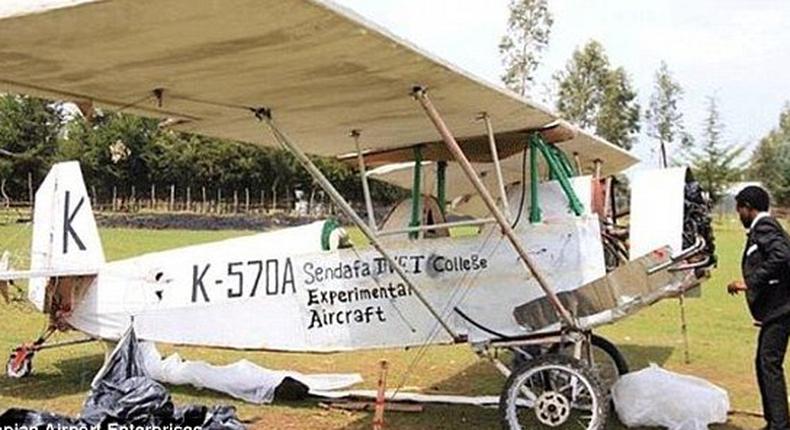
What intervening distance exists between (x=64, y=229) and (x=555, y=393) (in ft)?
17.7

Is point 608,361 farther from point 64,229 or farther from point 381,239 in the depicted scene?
point 64,229

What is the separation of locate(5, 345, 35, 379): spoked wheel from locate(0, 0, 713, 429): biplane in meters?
0.02

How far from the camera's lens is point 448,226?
7.06 m

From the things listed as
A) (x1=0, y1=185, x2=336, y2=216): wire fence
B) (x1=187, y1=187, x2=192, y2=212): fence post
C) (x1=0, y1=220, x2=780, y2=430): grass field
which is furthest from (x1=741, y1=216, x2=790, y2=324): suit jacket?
(x1=187, y1=187, x2=192, y2=212): fence post

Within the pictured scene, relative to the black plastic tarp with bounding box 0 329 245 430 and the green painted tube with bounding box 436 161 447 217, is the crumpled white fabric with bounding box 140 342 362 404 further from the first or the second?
the green painted tube with bounding box 436 161 447 217

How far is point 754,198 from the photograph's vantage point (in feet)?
21.5

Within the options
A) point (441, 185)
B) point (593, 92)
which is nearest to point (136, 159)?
point (593, 92)

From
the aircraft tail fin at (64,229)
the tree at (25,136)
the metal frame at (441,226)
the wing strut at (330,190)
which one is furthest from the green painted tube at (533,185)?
the tree at (25,136)

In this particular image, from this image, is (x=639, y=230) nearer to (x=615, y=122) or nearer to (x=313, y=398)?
(x=313, y=398)

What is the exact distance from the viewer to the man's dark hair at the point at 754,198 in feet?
21.5

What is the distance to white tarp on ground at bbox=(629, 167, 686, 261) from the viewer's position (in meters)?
6.43

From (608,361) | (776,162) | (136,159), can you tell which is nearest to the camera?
(608,361)

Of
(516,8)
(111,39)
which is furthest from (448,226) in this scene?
(516,8)

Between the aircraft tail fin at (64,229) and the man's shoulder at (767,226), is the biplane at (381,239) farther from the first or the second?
the man's shoulder at (767,226)
